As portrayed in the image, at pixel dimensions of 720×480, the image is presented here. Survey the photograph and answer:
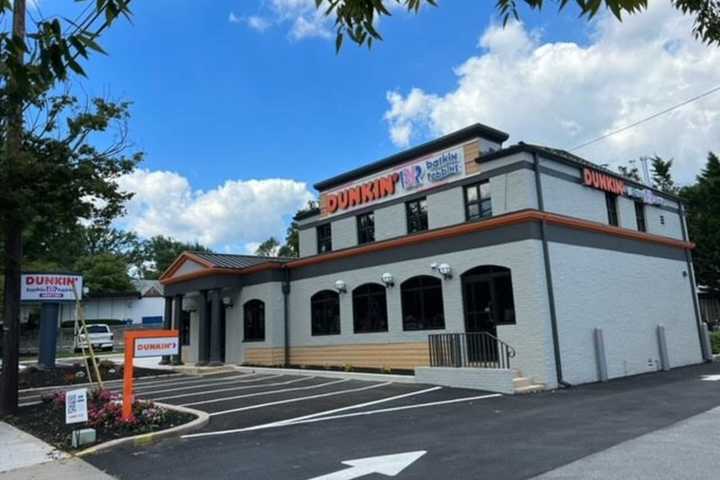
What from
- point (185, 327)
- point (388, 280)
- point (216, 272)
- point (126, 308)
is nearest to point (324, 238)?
point (216, 272)

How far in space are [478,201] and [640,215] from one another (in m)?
6.83

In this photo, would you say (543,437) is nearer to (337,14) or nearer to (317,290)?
(337,14)

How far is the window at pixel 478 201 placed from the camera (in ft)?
50.3

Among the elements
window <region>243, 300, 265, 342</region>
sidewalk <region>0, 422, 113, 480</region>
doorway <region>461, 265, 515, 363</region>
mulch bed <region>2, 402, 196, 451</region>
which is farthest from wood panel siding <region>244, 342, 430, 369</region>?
sidewalk <region>0, 422, 113, 480</region>

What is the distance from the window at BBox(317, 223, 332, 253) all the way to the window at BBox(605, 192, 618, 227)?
954 cm

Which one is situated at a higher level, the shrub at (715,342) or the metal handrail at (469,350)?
the metal handrail at (469,350)

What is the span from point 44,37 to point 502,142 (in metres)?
A: 15.0

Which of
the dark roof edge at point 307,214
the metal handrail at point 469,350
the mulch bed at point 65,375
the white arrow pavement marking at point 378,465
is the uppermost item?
the dark roof edge at point 307,214

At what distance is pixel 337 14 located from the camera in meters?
3.06

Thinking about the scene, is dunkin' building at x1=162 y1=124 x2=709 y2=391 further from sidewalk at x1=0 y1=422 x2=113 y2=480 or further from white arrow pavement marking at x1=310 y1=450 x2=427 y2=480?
sidewalk at x1=0 y1=422 x2=113 y2=480

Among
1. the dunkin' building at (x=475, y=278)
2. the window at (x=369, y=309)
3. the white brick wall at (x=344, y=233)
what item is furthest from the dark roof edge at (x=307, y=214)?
the window at (x=369, y=309)

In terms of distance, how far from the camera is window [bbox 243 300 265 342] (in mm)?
20250

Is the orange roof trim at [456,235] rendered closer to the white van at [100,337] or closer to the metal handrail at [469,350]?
the metal handrail at [469,350]

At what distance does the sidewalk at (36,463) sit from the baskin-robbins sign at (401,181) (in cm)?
1209
